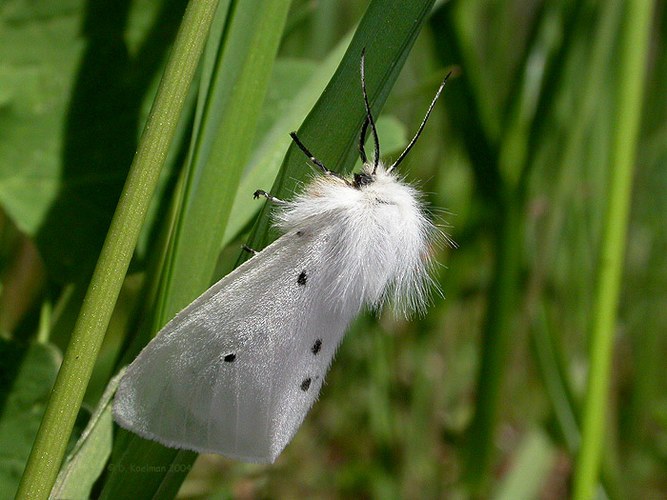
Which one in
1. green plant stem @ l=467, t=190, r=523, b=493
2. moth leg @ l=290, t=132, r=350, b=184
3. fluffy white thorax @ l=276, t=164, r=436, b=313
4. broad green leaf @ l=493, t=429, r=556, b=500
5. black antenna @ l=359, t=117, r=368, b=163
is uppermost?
black antenna @ l=359, t=117, r=368, b=163

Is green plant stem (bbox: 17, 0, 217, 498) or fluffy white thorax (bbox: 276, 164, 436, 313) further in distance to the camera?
fluffy white thorax (bbox: 276, 164, 436, 313)

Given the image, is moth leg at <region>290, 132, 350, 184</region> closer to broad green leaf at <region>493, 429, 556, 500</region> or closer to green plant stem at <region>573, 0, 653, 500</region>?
green plant stem at <region>573, 0, 653, 500</region>

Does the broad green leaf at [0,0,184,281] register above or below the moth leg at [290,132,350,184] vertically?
below

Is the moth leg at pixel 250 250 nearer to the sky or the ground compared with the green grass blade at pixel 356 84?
nearer to the ground

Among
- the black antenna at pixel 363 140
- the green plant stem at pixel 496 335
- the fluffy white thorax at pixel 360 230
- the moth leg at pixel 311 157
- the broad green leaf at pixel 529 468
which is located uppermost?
the black antenna at pixel 363 140

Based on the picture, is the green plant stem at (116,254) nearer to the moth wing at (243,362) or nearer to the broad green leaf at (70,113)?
the moth wing at (243,362)

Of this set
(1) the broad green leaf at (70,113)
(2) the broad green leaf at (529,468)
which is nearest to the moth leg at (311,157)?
(1) the broad green leaf at (70,113)

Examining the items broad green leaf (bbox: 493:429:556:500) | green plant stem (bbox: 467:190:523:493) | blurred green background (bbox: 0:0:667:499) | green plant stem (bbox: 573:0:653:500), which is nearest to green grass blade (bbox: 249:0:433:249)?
blurred green background (bbox: 0:0:667:499)

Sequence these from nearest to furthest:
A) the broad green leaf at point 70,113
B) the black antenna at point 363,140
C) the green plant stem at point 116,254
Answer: the green plant stem at point 116,254 → the black antenna at point 363,140 → the broad green leaf at point 70,113
